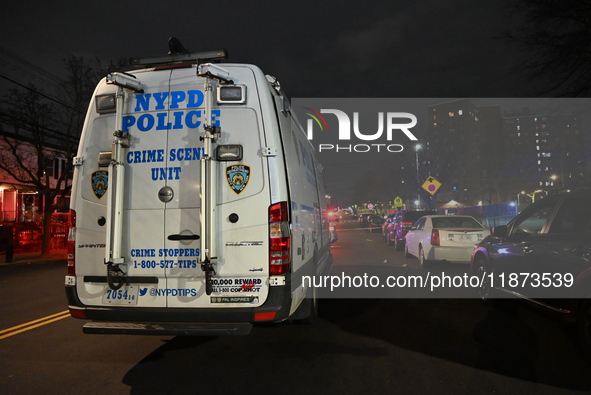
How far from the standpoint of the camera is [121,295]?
13.6 feet

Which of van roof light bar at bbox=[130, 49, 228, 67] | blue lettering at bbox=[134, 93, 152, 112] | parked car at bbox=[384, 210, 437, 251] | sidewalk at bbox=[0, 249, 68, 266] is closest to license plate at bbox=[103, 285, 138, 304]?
blue lettering at bbox=[134, 93, 152, 112]

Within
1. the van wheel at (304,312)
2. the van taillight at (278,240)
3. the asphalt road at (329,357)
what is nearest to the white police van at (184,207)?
the van taillight at (278,240)

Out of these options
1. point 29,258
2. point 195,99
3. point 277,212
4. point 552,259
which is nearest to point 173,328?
point 277,212

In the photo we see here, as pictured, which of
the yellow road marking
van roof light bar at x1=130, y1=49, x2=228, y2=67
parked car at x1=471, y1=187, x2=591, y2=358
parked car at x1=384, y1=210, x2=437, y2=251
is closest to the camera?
van roof light bar at x1=130, y1=49, x2=228, y2=67

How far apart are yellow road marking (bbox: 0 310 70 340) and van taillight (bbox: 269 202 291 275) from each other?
14.5 feet

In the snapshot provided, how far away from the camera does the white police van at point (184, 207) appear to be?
3967mm

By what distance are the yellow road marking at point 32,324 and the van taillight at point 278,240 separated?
4412mm

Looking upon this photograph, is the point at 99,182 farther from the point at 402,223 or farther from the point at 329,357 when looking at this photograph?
the point at 402,223

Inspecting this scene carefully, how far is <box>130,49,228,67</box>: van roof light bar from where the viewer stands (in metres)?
4.33

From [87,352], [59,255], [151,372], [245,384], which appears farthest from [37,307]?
[59,255]

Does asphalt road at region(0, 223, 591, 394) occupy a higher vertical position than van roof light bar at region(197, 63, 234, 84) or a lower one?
lower

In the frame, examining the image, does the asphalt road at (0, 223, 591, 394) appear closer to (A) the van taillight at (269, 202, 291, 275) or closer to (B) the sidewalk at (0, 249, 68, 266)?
(A) the van taillight at (269, 202, 291, 275)

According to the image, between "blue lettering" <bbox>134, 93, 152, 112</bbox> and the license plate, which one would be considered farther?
"blue lettering" <bbox>134, 93, 152, 112</bbox>

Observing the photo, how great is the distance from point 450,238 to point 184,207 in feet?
26.5
